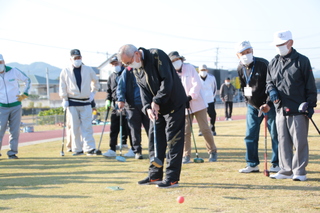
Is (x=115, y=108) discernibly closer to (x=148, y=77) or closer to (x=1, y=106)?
(x=1, y=106)

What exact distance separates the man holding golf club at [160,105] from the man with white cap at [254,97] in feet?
4.82

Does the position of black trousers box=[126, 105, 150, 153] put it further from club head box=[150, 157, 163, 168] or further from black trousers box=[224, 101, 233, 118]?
black trousers box=[224, 101, 233, 118]

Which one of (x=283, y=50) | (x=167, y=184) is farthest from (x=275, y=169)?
(x=167, y=184)

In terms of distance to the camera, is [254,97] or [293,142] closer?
[293,142]

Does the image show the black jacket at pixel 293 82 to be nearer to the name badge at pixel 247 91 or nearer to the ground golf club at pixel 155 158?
the name badge at pixel 247 91

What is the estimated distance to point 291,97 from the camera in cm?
601

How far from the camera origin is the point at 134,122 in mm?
9125

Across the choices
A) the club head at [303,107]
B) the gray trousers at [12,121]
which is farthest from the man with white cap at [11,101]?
the club head at [303,107]

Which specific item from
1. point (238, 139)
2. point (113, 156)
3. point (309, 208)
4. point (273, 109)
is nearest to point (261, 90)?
point (273, 109)

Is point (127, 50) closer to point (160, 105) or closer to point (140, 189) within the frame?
point (160, 105)

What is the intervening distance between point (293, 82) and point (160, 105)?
6.60 ft

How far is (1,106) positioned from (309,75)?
715 centimetres

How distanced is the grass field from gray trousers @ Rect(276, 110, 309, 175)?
10.6 inches

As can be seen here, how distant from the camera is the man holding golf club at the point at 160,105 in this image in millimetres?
5590
